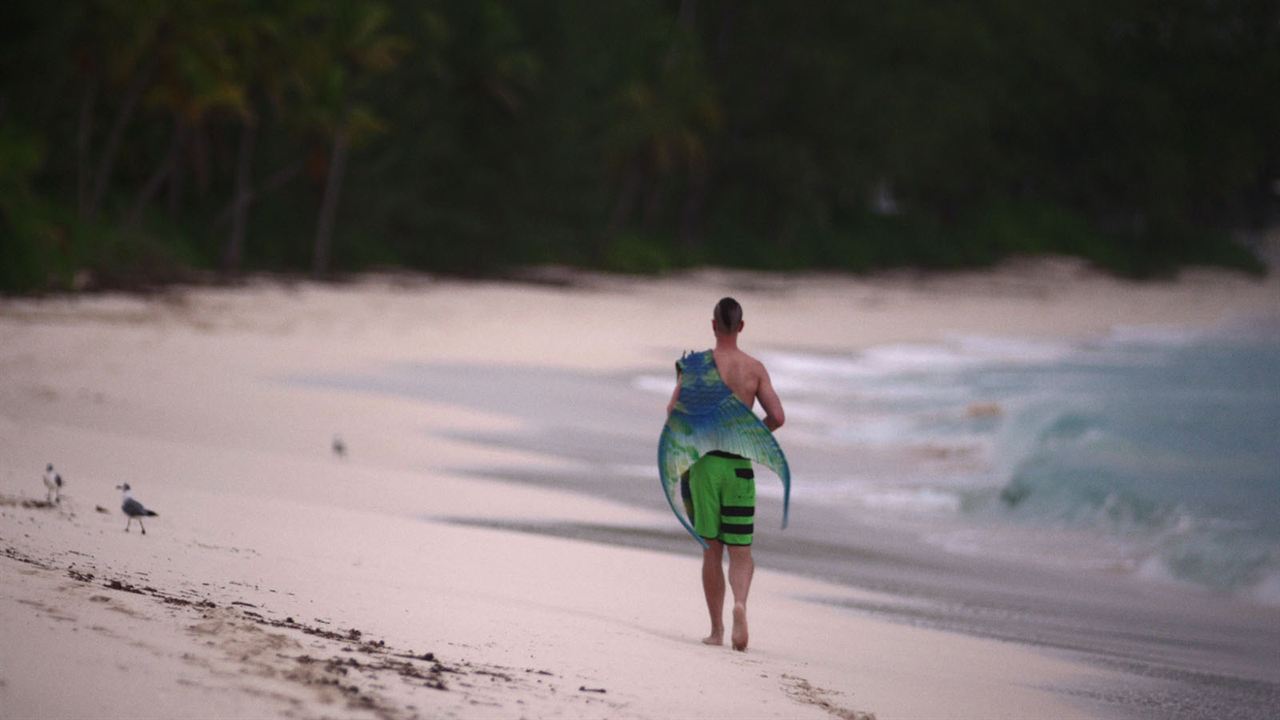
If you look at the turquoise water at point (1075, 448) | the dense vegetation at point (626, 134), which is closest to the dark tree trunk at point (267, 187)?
the dense vegetation at point (626, 134)

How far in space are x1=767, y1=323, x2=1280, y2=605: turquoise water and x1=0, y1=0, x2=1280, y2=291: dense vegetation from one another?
1082cm

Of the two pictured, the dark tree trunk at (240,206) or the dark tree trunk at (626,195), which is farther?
the dark tree trunk at (626,195)

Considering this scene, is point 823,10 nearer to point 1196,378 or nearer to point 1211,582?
point 1196,378

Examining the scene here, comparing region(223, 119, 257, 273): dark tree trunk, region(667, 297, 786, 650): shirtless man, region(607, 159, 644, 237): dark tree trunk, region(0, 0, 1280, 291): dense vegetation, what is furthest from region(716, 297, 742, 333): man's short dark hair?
region(607, 159, 644, 237): dark tree trunk

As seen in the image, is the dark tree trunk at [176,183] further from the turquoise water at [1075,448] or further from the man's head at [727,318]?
the man's head at [727,318]

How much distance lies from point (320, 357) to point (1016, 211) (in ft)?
152

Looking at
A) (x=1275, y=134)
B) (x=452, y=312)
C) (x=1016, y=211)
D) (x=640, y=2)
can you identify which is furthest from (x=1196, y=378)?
(x=1275, y=134)

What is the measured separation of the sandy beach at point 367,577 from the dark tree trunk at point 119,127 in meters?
9.28

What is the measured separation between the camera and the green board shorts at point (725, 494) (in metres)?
6.26

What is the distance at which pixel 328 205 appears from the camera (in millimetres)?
31281

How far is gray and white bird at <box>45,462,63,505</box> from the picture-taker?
22.6 feet

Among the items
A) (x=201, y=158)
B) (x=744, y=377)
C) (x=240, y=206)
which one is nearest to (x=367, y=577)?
(x=744, y=377)

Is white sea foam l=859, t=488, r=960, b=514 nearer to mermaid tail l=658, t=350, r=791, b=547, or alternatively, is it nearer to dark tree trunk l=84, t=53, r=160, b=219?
mermaid tail l=658, t=350, r=791, b=547

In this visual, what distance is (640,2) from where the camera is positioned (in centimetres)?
4288
